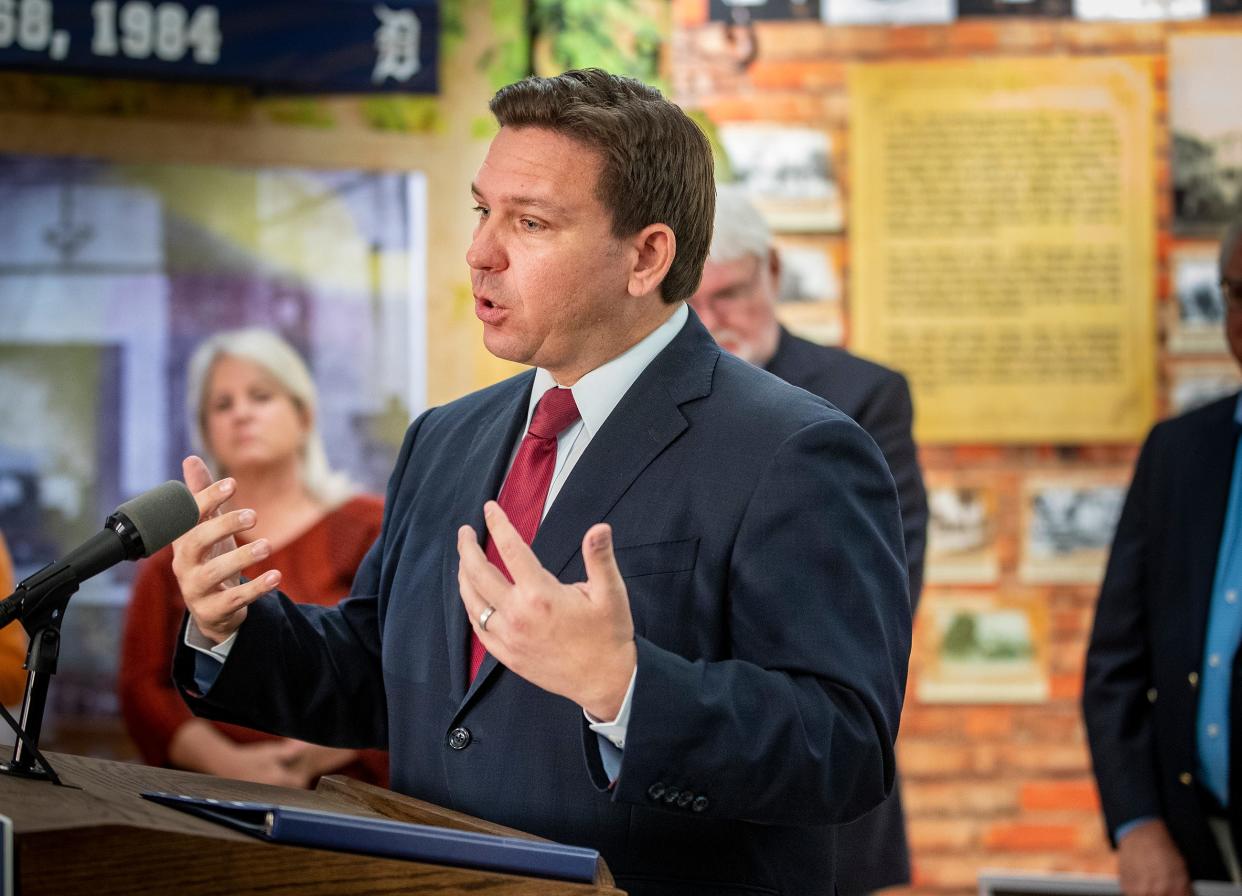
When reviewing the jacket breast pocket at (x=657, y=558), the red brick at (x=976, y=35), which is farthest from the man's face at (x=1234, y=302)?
the jacket breast pocket at (x=657, y=558)

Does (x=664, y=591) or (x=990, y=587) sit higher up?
(x=664, y=591)

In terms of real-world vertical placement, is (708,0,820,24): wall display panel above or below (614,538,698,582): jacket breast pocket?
above

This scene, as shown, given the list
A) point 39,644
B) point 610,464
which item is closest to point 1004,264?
point 610,464

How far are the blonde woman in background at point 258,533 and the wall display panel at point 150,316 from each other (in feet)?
0.26

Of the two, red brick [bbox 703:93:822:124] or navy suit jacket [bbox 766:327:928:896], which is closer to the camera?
navy suit jacket [bbox 766:327:928:896]

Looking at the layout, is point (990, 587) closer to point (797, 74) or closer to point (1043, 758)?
point (1043, 758)

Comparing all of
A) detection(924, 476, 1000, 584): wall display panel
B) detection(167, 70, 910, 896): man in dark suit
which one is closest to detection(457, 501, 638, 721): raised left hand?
detection(167, 70, 910, 896): man in dark suit

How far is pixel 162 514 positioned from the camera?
1.47m

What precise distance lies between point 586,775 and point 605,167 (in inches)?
26.1

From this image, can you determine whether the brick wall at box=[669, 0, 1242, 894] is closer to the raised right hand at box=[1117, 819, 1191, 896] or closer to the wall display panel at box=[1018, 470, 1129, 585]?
the wall display panel at box=[1018, 470, 1129, 585]

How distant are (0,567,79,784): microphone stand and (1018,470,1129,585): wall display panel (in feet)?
11.2

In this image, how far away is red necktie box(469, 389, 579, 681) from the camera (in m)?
1.68

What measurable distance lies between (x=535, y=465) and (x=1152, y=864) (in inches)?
70.8

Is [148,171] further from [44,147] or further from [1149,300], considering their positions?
[1149,300]
